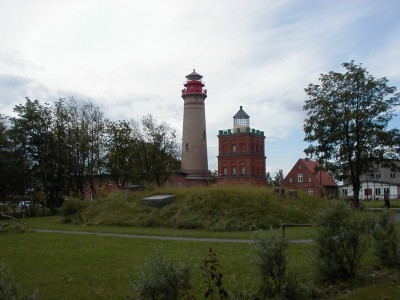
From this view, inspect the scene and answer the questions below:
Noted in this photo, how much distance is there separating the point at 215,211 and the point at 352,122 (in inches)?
699

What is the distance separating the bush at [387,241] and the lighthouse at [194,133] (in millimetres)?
48332

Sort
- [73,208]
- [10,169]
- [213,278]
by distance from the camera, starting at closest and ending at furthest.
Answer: [213,278], [73,208], [10,169]

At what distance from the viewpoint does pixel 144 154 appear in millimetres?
47406

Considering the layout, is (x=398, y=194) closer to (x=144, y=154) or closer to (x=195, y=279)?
(x=144, y=154)

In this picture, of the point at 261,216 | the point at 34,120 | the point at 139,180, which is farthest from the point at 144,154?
the point at 261,216

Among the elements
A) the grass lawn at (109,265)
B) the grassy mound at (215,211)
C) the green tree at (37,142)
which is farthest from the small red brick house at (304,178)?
the grass lawn at (109,265)

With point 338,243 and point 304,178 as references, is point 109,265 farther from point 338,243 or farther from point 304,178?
point 304,178

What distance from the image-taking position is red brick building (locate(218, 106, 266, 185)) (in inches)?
2872

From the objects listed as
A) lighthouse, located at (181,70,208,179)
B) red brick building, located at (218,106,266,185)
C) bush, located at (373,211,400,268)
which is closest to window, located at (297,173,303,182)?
red brick building, located at (218,106,266,185)

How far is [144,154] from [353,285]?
132 feet

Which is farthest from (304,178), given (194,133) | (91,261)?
(91,261)

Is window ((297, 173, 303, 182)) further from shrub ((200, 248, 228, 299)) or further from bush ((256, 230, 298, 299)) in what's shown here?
shrub ((200, 248, 228, 299))

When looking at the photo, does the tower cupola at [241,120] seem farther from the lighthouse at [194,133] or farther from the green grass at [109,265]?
the green grass at [109,265]

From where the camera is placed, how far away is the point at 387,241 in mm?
9781
